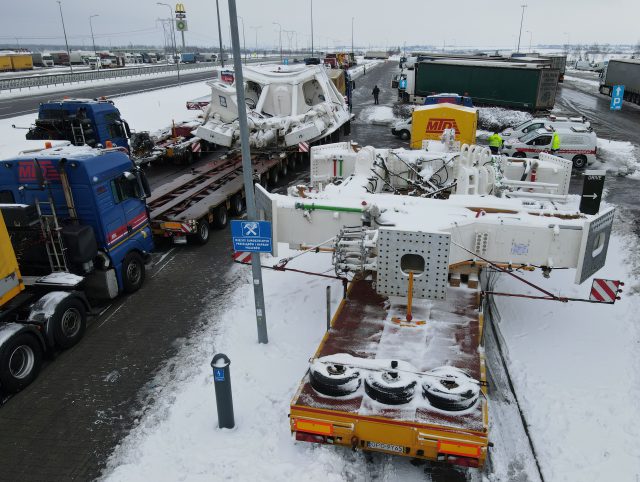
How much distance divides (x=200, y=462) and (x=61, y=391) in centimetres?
256

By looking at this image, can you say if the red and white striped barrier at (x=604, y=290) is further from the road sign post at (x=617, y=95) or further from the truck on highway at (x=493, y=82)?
the road sign post at (x=617, y=95)

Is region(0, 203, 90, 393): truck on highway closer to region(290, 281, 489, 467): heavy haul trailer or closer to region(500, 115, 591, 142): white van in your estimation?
region(290, 281, 489, 467): heavy haul trailer

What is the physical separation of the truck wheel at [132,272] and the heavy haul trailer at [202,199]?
1.66m

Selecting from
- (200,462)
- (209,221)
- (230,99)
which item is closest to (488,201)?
(200,462)

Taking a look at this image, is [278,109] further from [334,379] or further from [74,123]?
[334,379]

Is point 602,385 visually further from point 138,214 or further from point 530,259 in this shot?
point 138,214

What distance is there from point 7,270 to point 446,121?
9.98 m

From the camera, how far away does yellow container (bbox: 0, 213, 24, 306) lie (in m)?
6.67

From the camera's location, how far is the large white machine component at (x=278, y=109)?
17469mm

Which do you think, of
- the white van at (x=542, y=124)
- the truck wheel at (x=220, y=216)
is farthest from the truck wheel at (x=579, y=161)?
the truck wheel at (x=220, y=216)

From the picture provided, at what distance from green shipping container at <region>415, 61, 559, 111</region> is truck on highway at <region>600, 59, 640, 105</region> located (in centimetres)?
1065

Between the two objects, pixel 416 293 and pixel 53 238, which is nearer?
pixel 416 293

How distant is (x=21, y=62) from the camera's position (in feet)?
220

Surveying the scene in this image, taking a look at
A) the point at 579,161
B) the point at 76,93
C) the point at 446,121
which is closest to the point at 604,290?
the point at 446,121
